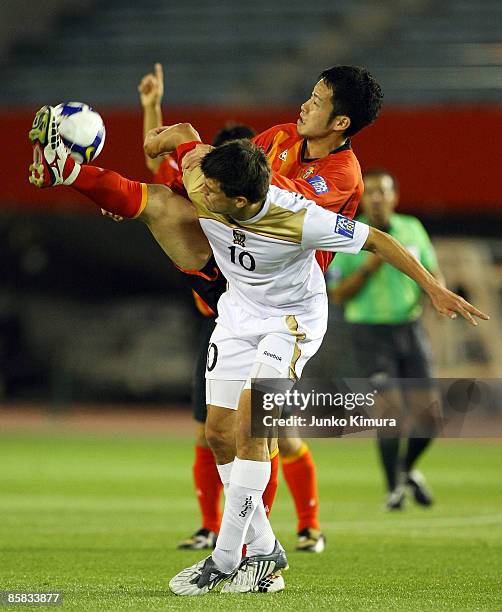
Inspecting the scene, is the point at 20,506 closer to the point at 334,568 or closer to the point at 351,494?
the point at 351,494

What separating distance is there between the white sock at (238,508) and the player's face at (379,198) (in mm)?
4073

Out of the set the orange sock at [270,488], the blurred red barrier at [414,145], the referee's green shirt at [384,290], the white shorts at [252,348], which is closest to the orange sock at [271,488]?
the orange sock at [270,488]

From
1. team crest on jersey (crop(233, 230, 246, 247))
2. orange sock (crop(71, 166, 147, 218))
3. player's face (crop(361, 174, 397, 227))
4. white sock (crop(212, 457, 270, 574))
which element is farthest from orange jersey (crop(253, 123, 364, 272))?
player's face (crop(361, 174, 397, 227))

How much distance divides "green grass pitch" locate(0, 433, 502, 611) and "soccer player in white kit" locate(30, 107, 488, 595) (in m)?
0.20

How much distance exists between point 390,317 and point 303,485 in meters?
2.75

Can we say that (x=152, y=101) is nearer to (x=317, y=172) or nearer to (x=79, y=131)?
(x=79, y=131)

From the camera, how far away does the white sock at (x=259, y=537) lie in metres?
5.27

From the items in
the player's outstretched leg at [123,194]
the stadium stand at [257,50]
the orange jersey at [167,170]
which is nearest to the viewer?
the player's outstretched leg at [123,194]

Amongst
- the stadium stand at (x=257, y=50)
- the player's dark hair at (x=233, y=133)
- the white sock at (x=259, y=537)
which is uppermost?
the stadium stand at (x=257, y=50)

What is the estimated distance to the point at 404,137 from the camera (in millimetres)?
16594

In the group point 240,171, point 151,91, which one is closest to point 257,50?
point 151,91

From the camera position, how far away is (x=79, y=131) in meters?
5.48

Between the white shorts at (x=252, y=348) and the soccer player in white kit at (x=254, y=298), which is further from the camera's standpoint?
the white shorts at (x=252, y=348)

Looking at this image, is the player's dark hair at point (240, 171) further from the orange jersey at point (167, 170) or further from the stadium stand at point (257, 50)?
the stadium stand at point (257, 50)
